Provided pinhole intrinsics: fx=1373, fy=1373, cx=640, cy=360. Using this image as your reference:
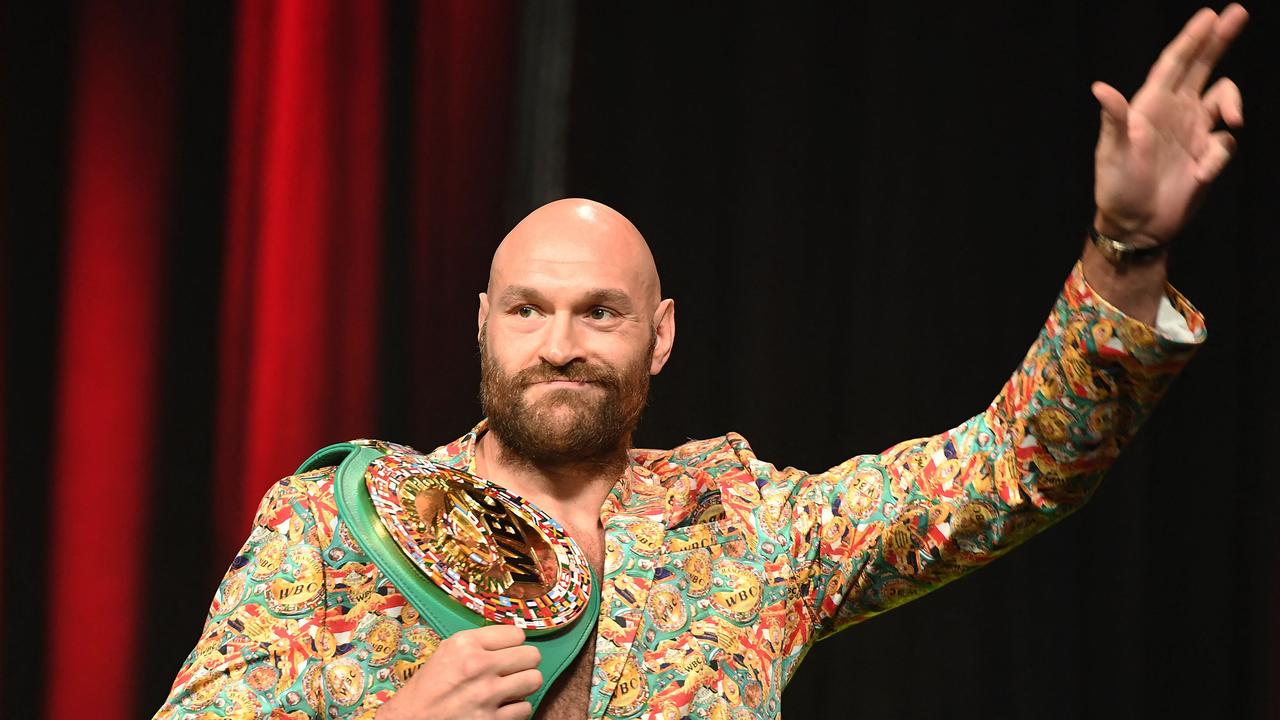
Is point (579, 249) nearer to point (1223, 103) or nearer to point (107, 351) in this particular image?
point (1223, 103)

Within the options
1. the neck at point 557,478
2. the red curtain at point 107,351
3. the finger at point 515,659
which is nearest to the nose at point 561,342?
the neck at point 557,478

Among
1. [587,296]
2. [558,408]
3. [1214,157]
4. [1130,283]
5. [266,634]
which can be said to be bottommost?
[266,634]

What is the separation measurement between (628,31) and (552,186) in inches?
14.8

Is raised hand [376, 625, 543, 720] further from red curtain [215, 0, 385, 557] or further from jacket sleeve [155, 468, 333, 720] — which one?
red curtain [215, 0, 385, 557]

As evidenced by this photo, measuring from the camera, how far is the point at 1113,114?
146 centimetres

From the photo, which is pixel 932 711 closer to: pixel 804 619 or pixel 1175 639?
pixel 1175 639

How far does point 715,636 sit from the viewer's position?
184cm

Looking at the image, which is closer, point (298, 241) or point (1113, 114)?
point (1113, 114)

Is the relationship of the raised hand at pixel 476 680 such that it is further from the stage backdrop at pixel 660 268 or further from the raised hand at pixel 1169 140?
the stage backdrop at pixel 660 268

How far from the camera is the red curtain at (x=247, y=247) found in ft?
8.68

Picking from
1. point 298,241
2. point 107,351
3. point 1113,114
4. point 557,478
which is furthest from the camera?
point 298,241

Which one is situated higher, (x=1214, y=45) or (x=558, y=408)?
(x=1214, y=45)

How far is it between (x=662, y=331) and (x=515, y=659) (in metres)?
0.75

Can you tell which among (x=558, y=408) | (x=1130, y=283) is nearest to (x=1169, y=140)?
(x=1130, y=283)
